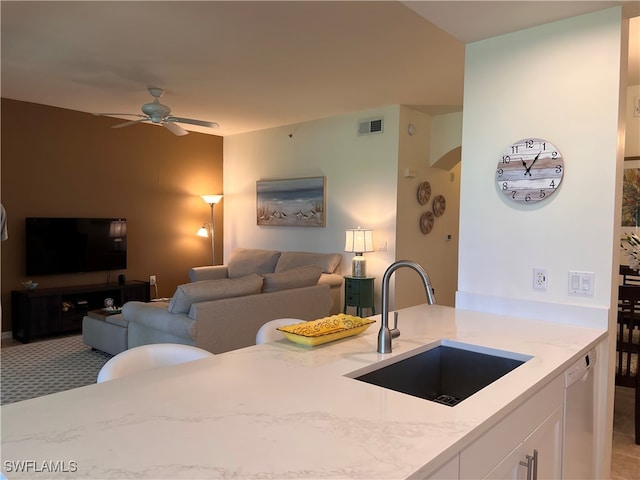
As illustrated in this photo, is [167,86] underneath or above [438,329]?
above

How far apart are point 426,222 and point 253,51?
10.2ft

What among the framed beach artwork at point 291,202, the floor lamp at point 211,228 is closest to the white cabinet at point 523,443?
the framed beach artwork at point 291,202

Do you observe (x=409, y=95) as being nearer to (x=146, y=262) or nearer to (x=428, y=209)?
(x=428, y=209)

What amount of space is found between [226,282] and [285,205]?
2.90 m

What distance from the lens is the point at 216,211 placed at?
7.30 meters

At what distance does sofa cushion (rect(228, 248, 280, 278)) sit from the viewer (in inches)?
246

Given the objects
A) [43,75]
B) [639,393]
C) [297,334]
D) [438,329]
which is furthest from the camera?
[43,75]

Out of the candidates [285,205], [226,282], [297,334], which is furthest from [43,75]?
[297,334]

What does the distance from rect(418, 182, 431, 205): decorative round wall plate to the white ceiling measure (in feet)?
3.04

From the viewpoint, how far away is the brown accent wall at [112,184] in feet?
16.8

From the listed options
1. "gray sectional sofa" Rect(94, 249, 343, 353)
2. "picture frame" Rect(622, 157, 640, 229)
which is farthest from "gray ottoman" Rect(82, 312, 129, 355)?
"picture frame" Rect(622, 157, 640, 229)

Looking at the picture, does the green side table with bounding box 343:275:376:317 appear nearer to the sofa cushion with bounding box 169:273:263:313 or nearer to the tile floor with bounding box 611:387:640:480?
the sofa cushion with bounding box 169:273:263:313

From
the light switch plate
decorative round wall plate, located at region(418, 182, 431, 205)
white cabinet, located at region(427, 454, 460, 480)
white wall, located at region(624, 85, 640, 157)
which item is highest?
white wall, located at region(624, 85, 640, 157)

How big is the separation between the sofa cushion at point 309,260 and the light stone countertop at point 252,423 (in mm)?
4102
